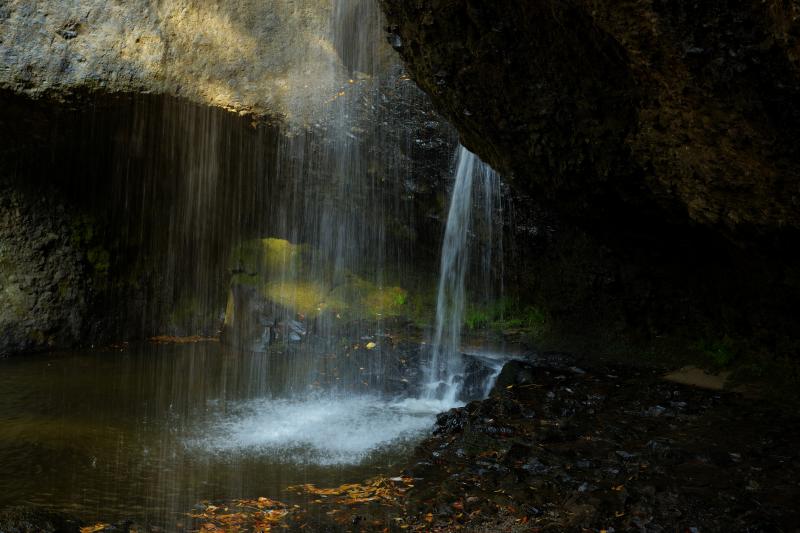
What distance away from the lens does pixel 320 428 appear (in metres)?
6.08

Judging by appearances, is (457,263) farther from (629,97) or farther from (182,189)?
(629,97)

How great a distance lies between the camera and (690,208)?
495cm

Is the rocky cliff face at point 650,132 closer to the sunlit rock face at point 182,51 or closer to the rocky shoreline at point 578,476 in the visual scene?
the rocky shoreline at point 578,476

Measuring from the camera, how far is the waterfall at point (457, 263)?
8383 mm

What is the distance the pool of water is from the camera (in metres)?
4.50

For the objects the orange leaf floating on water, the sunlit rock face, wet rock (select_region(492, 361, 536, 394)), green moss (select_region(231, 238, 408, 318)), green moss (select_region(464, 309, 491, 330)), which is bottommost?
the orange leaf floating on water

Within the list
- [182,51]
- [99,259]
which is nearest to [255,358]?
[99,259]

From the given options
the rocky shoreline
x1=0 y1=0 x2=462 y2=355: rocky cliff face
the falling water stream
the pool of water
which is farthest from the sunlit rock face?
the rocky shoreline

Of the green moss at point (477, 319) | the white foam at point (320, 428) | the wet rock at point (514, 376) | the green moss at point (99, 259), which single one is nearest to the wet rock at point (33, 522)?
the white foam at point (320, 428)

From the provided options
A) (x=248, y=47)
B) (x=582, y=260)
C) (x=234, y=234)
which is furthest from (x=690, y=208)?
(x=234, y=234)

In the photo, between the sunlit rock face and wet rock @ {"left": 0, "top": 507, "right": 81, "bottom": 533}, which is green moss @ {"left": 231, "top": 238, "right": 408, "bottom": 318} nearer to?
the sunlit rock face

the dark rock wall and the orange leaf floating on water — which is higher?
the dark rock wall

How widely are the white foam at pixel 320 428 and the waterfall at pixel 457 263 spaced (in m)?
1.01

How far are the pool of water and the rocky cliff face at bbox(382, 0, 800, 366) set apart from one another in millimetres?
2926
